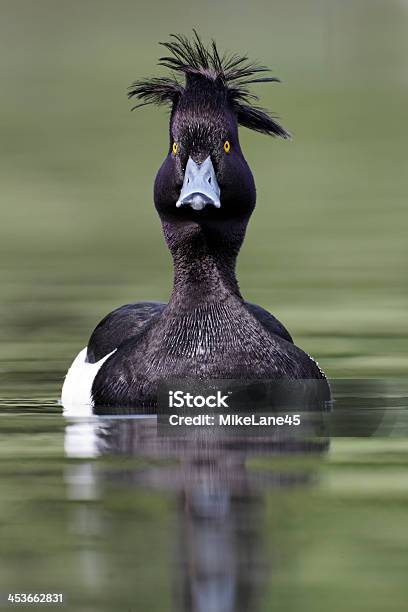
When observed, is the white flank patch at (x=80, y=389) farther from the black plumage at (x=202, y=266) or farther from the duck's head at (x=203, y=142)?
the duck's head at (x=203, y=142)

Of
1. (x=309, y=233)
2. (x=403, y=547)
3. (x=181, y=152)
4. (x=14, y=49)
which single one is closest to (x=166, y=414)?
(x=181, y=152)

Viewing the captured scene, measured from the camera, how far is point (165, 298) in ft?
61.0

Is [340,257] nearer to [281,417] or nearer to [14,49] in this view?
[281,417]

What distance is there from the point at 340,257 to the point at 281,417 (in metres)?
10.3

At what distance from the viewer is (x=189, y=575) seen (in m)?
8.13

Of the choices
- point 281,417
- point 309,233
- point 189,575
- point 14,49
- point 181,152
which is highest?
point 14,49

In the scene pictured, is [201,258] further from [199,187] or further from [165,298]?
[165,298]

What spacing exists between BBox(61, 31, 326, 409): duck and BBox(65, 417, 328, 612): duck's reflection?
447mm

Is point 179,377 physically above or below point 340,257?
below

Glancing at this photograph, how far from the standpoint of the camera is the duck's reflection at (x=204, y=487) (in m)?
8.00

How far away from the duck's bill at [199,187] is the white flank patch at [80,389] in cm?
165

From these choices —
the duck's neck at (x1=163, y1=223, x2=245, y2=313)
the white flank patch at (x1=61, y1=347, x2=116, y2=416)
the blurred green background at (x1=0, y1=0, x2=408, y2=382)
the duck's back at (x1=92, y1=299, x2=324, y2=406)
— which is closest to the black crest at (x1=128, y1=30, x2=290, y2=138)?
the duck's neck at (x1=163, y1=223, x2=245, y2=313)

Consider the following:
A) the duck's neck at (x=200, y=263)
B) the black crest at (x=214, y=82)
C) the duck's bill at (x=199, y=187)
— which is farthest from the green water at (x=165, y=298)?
the black crest at (x=214, y=82)

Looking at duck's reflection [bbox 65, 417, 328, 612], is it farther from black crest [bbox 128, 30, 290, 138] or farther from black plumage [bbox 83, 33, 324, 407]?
black crest [bbox 128, 30, 290, 138]
